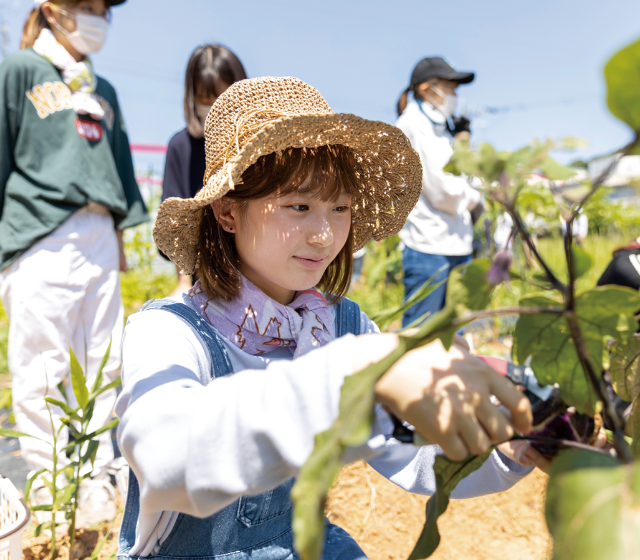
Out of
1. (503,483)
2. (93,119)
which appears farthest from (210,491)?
(93,119)

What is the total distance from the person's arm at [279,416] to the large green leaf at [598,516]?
149 millimetres

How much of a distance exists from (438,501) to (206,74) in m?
1.86

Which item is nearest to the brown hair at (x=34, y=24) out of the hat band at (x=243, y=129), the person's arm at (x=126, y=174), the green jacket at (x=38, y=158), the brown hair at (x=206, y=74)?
the green jacket at (x=38, y=158)

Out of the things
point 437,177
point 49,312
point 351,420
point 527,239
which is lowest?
point 49,312

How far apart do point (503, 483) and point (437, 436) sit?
0.47 metres

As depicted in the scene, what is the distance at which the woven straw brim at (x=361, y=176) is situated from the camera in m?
0.83

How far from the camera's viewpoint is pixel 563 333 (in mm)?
467

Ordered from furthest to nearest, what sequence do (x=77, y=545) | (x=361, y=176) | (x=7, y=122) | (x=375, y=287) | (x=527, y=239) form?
1. (x=375, y=287)
2. (x=7, y=122)
3. (x=77, y=545)
4. (x=361, y=176)
5. (x=527, y=239)

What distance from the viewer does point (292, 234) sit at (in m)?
0.92

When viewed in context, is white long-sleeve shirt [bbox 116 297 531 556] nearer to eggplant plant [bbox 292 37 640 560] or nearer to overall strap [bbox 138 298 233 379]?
eggplant plant [bbox 292 37 640 560]

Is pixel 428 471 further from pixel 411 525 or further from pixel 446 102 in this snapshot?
pixel 446 102

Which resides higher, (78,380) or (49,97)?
(49,97)

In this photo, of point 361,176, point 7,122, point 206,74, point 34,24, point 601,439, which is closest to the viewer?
point 601,439

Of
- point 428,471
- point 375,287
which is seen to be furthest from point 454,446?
point 375,287
